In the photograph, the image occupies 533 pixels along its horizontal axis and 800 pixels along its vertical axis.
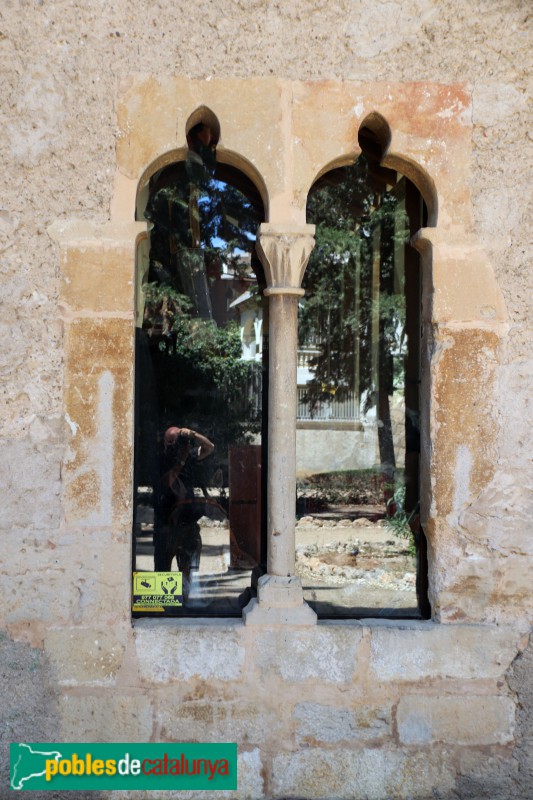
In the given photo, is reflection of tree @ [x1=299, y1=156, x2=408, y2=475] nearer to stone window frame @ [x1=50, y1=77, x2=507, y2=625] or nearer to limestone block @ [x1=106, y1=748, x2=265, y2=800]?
stone window frame @ [x1=50, y1=77, x2=507, y2=625]

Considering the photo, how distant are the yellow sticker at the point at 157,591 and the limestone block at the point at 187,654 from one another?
0.17 meters

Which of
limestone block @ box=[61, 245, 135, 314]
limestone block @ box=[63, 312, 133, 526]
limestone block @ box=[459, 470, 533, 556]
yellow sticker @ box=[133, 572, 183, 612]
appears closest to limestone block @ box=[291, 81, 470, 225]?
limestone block @ box=[61, 245, 135, 314]

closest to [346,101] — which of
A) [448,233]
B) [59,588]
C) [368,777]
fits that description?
[448,233]

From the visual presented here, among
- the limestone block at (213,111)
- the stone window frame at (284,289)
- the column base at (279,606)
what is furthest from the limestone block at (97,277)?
the column base at (279,606)

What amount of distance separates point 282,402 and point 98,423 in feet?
2.60

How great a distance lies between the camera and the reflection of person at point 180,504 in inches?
124

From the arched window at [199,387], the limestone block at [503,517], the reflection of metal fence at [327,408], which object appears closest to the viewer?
the limestone block at [503,517]

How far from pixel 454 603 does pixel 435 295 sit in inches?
52.5

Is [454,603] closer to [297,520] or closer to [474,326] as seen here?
[297,520]

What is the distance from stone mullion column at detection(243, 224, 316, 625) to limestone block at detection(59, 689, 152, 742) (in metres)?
0.62

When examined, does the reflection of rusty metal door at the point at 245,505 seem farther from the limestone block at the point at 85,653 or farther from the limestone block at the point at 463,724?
the limestone block at the point at 463,724

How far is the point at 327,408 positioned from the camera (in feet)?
10.7

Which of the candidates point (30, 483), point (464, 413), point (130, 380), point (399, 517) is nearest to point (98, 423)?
point (130, 380)

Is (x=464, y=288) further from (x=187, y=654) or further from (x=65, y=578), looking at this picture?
(x=65, y=578)
